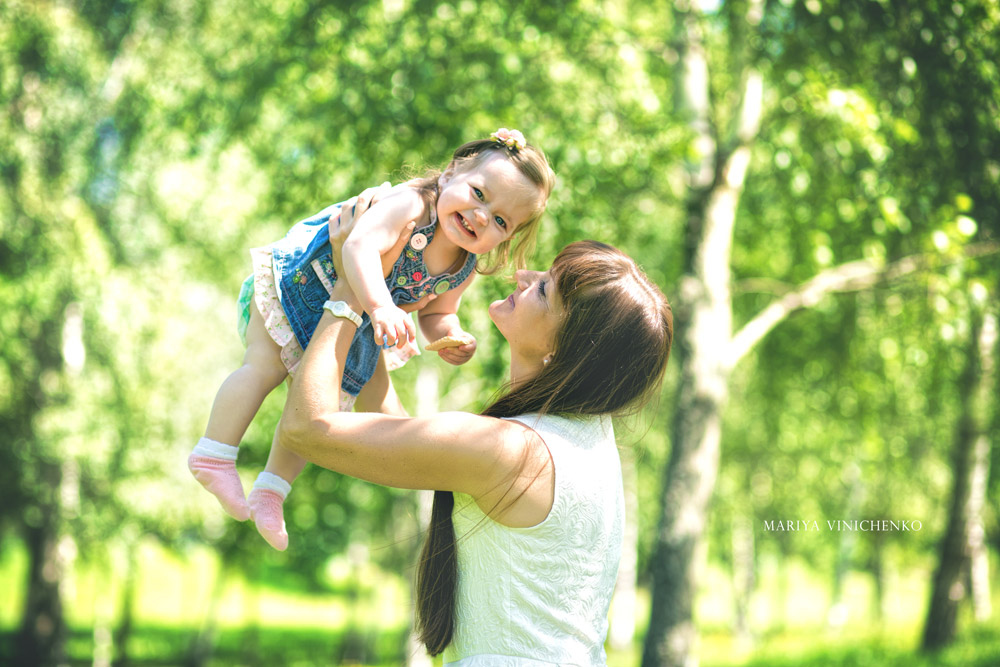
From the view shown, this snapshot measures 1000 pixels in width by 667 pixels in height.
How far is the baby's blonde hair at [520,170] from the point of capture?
1.99m

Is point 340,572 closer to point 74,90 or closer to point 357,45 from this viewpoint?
point 74,90

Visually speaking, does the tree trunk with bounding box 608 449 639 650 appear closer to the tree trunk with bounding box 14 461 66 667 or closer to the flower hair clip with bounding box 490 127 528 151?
the tree trunk with bounding box 14 461 66 667

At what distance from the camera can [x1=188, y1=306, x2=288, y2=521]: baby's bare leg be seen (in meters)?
1.89

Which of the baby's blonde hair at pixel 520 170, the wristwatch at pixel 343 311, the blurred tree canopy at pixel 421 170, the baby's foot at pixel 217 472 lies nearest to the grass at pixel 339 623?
the blurred tree canopy at pixel 421 170

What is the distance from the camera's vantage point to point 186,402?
37.1 feet

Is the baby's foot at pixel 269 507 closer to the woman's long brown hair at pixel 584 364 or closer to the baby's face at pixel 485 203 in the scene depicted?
the woman's long brown hair at pixel 584 364

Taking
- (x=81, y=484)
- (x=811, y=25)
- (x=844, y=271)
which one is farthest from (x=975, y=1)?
(x=81, y=484)

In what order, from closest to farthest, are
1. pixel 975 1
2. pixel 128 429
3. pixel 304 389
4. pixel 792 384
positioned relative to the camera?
pixel 304 389
pixel 975 1
pixel 792 384
pixel 128 429

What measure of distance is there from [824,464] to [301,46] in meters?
11.4

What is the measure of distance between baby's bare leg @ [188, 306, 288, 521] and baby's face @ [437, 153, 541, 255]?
490 mm

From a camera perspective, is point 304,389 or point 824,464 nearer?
point 304,389

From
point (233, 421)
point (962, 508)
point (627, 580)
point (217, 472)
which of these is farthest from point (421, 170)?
point (627, 580)

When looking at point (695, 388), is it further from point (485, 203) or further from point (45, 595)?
point (45, 595)

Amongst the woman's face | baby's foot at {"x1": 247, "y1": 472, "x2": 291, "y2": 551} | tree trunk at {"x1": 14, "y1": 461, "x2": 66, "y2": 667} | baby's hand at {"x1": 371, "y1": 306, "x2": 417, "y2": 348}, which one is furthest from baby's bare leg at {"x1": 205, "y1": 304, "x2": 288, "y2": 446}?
tree trunk at {"x1": 14, "y1": 461, "x2": 66, "y2": 667}
